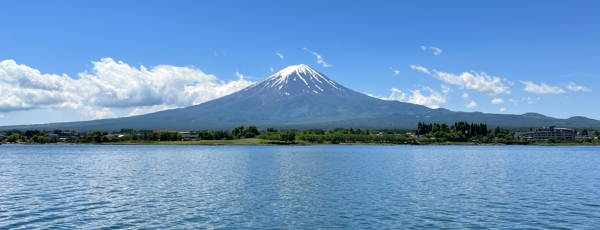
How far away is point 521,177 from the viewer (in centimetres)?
4462

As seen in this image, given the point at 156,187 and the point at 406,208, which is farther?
the point at 156,187

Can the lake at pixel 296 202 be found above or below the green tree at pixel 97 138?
below

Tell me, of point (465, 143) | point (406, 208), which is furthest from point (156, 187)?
point (465, 143)

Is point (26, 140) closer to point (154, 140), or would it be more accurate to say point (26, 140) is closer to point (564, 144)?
point (154, 140)

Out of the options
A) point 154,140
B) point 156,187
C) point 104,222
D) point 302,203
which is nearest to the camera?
point 104,222

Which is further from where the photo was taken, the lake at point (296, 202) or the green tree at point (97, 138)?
the green tree at point (97, 138)

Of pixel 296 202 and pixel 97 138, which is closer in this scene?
pixel 296 202

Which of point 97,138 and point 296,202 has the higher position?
point 97,138

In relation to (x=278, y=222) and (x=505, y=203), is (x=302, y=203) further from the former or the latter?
(x=505, y=203)

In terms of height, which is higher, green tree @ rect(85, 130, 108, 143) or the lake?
green tree @ rect(85, 130, 108, 143)

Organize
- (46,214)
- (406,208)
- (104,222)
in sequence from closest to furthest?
(104,222), (46,214), (406,208)

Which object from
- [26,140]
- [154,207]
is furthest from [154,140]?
[154,207]

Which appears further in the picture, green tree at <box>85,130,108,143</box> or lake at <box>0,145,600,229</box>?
green tree at <box>85,130,108,143</box>

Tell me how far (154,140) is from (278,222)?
17225cm
